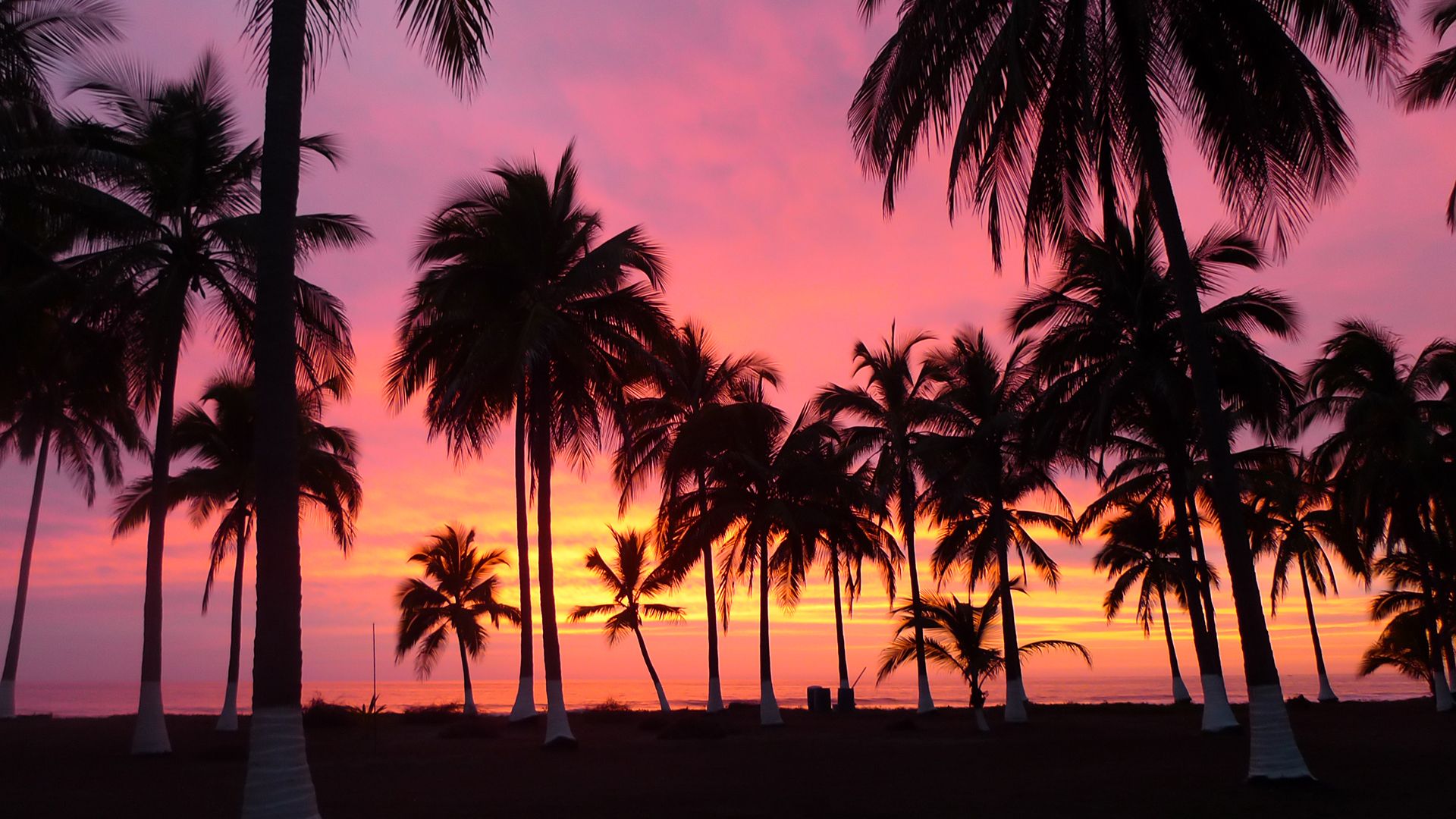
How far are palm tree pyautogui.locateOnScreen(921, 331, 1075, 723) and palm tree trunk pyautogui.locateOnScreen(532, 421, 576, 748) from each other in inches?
426

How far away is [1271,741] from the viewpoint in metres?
11.9

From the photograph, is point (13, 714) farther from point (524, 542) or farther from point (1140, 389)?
point (1140, 389)

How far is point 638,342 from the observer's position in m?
21.6

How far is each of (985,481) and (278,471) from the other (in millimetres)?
22238

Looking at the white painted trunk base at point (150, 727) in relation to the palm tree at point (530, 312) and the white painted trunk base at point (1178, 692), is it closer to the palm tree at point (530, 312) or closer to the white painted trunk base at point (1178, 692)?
the palm tree at point (530, 312)

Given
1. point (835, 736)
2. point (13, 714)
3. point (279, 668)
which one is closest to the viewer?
point (279, 668)

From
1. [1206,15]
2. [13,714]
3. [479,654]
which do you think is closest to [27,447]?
[13,714]

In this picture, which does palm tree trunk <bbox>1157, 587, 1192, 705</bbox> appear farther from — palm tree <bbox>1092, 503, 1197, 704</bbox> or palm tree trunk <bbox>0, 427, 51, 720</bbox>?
palm tree trunk <bbox>0, 427, 51, 720</bbox>

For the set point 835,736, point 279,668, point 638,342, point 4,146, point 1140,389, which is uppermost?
point 4,146

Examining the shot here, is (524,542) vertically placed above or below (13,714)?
above

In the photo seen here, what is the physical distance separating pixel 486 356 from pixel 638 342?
125 inches

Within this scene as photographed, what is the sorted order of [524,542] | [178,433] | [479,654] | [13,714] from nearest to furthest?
[524,542], [178,433], [13,714], [479,654]

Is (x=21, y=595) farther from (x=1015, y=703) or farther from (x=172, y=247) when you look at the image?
(x=1015, y=703)

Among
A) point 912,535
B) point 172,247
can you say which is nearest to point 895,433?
point 912,535
